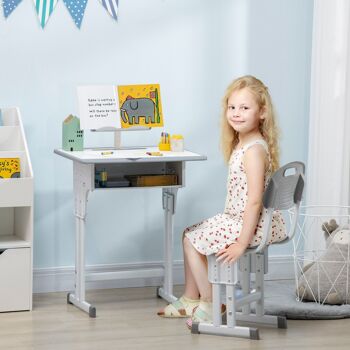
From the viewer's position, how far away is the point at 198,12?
4.20 m

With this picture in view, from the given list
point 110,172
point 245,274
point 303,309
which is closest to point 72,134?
point 110,172

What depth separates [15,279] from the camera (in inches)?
147

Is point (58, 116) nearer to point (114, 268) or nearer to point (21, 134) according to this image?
point (21, 134)

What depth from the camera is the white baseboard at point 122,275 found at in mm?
4012

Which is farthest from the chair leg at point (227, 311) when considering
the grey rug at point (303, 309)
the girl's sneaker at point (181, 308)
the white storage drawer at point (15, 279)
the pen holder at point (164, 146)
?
the white storage drawer at point (15, 279)

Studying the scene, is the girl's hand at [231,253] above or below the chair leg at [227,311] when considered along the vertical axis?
above

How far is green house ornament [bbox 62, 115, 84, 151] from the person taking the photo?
12.4 ft

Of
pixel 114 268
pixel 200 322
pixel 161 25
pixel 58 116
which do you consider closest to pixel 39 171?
pixel 58 116

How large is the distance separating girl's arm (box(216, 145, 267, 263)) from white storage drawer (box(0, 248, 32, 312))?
0.91 meters

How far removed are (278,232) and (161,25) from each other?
1.27 m

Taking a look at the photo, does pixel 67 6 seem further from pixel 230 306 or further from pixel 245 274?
pixel 230 306

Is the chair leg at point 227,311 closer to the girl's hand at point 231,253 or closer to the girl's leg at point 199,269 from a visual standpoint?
the girl's hand at point 231,253

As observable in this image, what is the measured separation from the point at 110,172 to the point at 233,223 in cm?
61

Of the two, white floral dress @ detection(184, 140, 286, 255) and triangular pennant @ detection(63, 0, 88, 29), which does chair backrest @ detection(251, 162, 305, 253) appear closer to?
white floral dress @ detection(184, 140, 286, 255)
